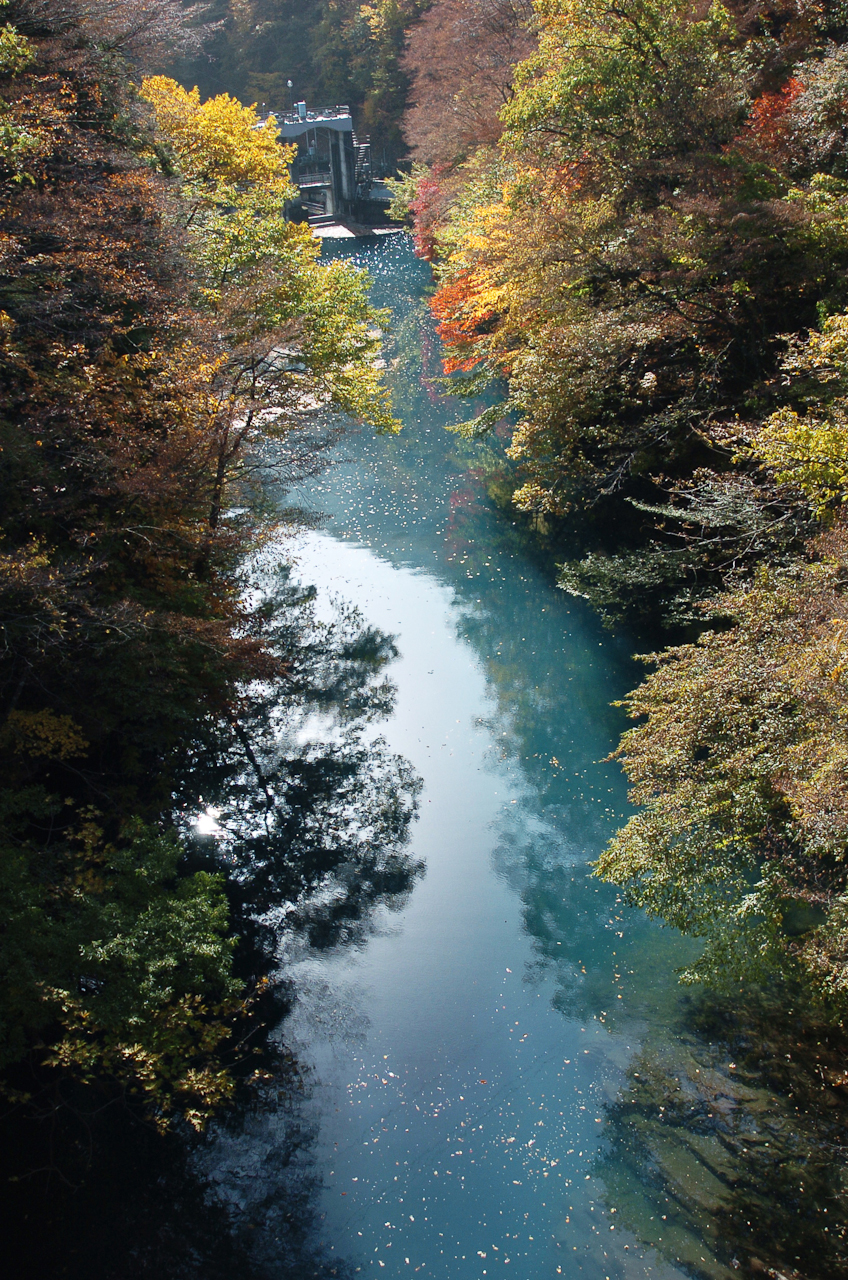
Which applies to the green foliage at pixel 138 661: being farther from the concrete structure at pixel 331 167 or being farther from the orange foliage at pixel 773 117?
the concrete structure at pixel 331 167

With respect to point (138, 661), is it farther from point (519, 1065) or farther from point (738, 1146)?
point (738, 1146)

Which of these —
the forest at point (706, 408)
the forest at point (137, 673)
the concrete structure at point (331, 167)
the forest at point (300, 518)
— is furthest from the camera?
the concrete structure at point (331, 167)

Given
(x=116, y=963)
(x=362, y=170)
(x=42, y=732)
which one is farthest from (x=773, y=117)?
(x=362, y=170)

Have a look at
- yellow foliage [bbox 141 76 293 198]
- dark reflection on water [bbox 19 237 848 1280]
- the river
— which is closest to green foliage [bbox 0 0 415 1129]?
dark reflection on water [bbox 19 237 848 1280]

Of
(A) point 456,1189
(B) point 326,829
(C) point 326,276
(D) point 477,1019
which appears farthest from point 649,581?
(C) point 326,276

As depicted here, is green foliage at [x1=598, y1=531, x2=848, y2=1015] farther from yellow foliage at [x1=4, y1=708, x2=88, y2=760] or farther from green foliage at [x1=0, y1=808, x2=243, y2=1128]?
yellow foliage at [x1=4, y1=708, x2=88, y2=760]

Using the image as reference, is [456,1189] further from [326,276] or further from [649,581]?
[326,276]

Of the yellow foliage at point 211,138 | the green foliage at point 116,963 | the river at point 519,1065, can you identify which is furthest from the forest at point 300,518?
the yellow foliage at point 211,138
